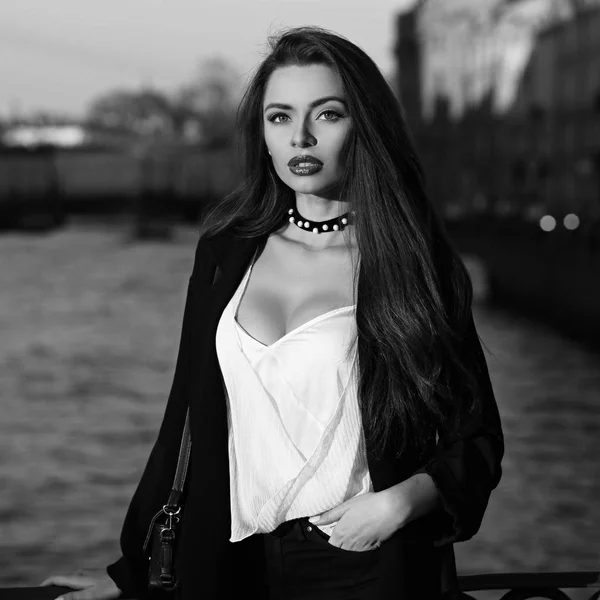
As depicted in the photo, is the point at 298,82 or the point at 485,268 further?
the point at 485,268

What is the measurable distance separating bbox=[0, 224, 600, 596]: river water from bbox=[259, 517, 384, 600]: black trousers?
11351 mm

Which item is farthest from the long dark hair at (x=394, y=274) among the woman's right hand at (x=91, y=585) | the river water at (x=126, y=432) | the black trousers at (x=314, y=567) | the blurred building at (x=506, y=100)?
the blurred building at (x=506, y=100)

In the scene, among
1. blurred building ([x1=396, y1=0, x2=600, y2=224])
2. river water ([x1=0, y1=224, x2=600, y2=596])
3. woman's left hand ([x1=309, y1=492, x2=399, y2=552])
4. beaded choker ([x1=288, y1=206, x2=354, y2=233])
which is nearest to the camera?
woman's left hand ([x1=309, y1=492, x2=399, y2=552])

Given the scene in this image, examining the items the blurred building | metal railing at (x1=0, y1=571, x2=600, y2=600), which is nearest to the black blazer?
metal railing at (x1=0, y1=571, x2=600, y2=600)

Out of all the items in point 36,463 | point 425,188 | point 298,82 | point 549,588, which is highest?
point 298,82

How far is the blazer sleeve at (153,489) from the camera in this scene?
2043 mm

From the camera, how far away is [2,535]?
19.7m

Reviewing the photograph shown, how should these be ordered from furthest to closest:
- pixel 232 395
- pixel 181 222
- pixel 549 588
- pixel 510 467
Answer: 1. pixel 181 222
2. pixel 510 467
3. pixel 549 588
4. pixel 232 395

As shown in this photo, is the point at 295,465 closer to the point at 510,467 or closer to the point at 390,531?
the point at 390,531

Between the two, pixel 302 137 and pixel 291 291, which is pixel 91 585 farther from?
pixel 302 137

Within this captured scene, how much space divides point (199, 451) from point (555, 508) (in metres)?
19.2

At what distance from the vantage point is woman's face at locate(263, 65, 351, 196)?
1934 millimetres

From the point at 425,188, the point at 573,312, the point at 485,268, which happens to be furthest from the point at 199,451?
the point at 485,268

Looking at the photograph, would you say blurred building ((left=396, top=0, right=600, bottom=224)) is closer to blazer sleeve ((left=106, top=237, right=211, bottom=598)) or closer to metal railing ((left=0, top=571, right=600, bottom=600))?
metal railing ((left=0, top=571, right=600, bottom=600))
